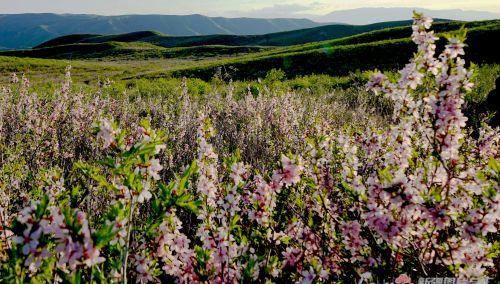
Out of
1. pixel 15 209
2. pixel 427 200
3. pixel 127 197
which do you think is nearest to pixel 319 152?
pixel 427 200

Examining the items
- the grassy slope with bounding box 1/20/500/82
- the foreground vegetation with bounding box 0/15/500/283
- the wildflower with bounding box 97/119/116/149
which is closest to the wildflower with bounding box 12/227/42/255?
the foreground vegetation with bounding box 0/15/500/283

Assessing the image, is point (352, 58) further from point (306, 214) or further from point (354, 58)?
point (306, 214)

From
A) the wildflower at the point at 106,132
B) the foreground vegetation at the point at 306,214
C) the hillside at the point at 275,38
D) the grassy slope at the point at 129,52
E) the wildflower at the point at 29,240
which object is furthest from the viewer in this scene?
the hillside at the point at 275,38

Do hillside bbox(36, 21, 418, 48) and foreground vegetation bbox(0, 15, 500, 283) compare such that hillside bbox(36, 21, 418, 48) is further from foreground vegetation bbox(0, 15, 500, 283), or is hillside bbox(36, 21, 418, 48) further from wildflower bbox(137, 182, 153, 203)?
wildflower bbox(137, 182, 153, 203)

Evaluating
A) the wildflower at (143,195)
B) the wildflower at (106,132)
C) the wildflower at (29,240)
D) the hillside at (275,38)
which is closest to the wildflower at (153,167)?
the wildflower at (143,195)

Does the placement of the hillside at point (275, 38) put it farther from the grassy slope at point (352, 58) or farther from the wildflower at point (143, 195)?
the wildflower at point (143, 195)

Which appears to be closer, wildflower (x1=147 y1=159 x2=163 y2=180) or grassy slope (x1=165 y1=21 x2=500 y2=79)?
wildflower (x1=147 y1=159 x2=163 y2=180)

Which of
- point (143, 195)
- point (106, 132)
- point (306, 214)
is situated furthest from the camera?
point (306, 214)

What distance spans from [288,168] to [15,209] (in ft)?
12.8

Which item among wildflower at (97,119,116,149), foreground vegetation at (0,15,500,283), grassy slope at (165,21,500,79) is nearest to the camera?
foreground vegetation at (0,15,500,283)

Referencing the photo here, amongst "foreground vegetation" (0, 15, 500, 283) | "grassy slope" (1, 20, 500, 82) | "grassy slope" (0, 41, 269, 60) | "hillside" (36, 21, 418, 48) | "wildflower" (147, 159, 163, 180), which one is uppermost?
"hillside" (36, 21, 418, 48)

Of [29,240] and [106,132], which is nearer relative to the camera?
[29,240]

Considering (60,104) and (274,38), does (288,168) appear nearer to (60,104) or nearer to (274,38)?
(60,104)

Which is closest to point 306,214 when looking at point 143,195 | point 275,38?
point 143,195
